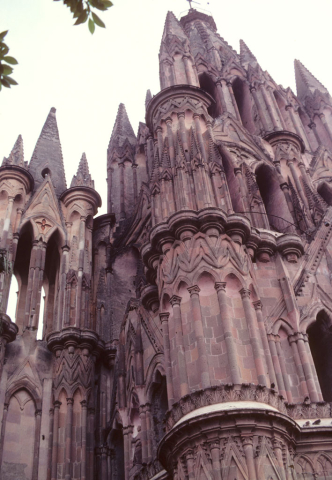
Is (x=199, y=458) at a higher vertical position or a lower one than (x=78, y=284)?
lower

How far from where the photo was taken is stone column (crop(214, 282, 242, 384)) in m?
14.9

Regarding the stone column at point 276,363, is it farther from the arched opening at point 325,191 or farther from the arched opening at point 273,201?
the arched opening at point 325,191

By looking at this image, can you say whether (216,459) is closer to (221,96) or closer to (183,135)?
(183,135)

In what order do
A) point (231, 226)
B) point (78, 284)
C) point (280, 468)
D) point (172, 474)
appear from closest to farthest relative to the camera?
point (280, 468)
point (172, 474)
point (231, 226)
point (78, 284)

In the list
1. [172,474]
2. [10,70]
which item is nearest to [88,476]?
[172,474]

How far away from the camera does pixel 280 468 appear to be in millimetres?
13492

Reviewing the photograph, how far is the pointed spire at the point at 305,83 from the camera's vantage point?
38.5 m

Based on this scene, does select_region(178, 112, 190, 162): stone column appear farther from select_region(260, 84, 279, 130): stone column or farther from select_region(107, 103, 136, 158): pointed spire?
select_region(107, 103, 136, 158): pointed spire

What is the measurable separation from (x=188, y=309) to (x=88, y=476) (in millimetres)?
6684

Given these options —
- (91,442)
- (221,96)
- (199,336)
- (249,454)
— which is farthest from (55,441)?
(221,96)

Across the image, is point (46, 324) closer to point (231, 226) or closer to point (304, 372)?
point (231, 226)

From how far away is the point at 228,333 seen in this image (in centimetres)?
1562

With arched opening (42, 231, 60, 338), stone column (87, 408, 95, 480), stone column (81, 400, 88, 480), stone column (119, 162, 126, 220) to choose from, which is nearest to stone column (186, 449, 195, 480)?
stone column (81, 400, 88, 480)

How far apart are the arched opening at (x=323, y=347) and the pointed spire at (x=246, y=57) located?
2020 centimetres
